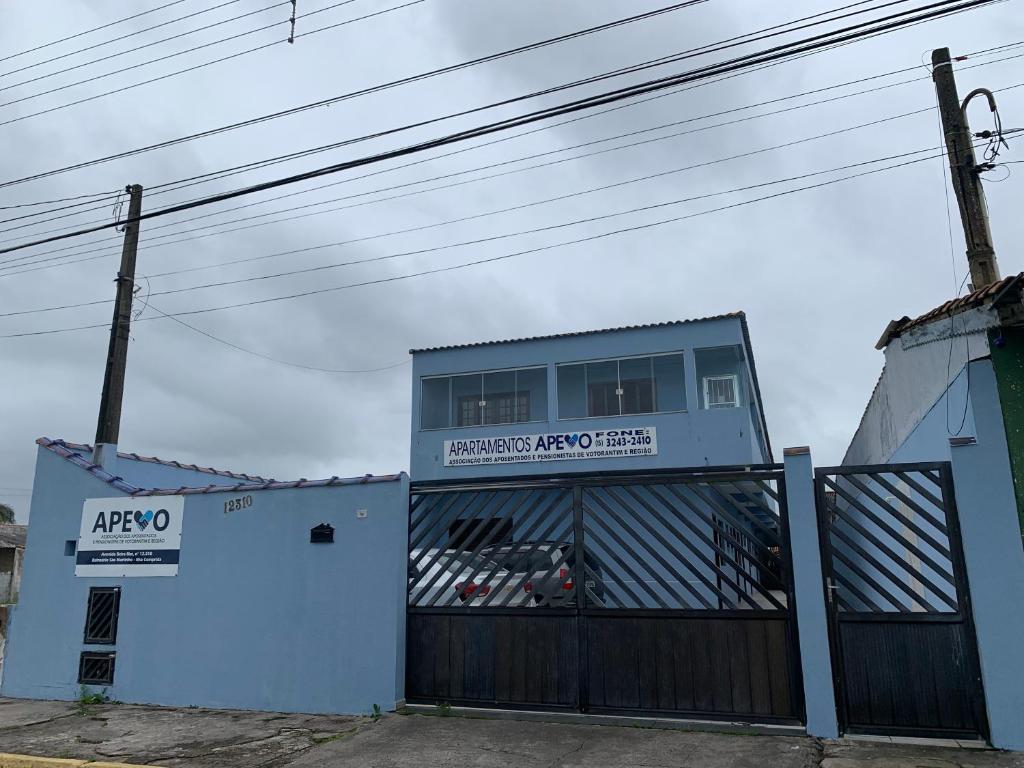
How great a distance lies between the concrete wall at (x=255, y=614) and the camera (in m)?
8.36

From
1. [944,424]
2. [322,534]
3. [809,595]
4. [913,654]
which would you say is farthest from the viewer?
[322,534]

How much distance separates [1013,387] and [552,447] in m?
15.8

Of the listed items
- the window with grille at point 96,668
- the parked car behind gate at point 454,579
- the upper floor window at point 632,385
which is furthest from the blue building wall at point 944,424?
the upper floor window at point 632,385

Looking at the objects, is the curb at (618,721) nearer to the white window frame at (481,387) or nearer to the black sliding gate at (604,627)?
the black sliding gate at (604,627)

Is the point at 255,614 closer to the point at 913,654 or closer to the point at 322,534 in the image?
the point at 322,534

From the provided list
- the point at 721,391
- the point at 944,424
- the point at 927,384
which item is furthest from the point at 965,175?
the point at 721,391

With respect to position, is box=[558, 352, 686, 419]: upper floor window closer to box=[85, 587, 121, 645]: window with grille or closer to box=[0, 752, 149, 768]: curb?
box=[85, 587, 121, 645]: window with grille

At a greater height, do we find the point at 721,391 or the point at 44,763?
the point at 721,391

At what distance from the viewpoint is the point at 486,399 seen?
76.8 feet

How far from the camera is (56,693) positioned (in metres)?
9.87

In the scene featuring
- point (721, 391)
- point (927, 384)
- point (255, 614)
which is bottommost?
point (255, 614)

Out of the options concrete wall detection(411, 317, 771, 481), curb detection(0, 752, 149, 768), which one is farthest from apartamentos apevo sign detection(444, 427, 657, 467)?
curb detection(0, 752, 149, 768)

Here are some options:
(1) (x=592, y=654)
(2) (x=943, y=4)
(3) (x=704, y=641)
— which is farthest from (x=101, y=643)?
(2) (x=943, y=4)

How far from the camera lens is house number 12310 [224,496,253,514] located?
9.28 metres
